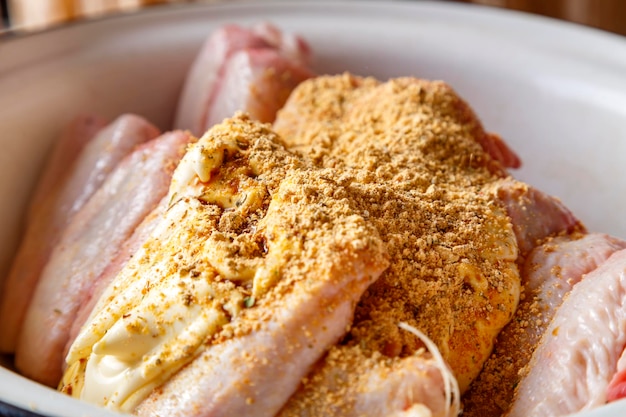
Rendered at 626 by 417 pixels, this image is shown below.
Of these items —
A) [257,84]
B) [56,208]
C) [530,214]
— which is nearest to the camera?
[530,214]

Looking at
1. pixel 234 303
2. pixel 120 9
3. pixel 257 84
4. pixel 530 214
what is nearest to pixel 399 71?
pixel 257 84

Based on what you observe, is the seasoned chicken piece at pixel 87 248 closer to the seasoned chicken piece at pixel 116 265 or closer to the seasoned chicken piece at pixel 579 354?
the seasoned chicken piece at pixel 116 265

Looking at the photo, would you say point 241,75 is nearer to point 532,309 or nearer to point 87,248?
point 87,248

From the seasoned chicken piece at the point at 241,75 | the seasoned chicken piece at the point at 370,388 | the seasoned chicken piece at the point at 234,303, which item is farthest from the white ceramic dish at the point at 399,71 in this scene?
the seasoned chicken piece at the point at 370,388

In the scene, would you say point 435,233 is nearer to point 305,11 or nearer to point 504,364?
point 504,364

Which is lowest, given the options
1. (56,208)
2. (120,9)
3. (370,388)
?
(56,208)
